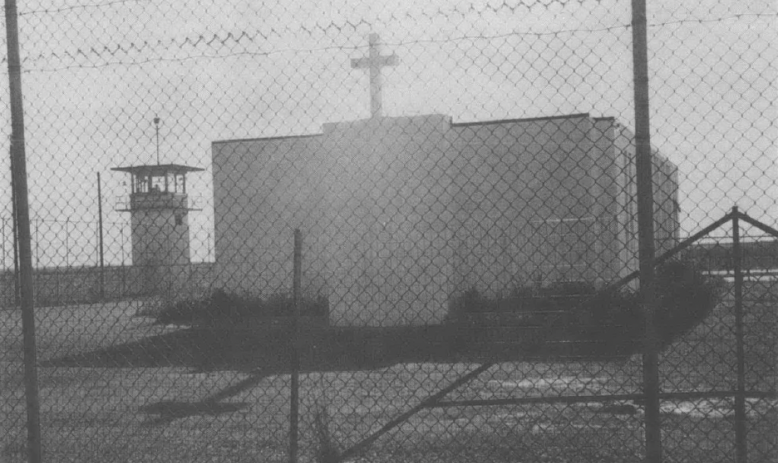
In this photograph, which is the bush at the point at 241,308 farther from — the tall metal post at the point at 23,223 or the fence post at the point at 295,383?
the tall metal post at the point at 23,223

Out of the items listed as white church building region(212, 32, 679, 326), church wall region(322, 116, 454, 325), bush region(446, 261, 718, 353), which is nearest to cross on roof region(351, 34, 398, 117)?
church wall region(322, 116, 454, 325)

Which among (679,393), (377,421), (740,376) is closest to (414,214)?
(377,421)

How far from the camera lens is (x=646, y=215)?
385 cm

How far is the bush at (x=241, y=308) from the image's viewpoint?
724 inches

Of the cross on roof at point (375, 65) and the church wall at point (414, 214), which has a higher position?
the cross on roof at point (375, 65)

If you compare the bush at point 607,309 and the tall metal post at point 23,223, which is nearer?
the tall metal post at point 23,223

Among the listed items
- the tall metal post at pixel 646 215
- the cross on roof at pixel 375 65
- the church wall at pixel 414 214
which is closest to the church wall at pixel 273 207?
the church wall at pixel 414 214

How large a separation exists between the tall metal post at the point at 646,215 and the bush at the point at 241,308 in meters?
14.3

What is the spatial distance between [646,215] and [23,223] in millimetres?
3617

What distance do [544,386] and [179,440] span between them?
16.9 feet

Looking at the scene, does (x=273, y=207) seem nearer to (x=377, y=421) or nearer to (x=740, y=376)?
(x=377, y=421)

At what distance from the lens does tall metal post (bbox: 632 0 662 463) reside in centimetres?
378

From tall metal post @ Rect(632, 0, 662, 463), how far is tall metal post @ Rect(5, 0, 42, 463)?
3526 mm

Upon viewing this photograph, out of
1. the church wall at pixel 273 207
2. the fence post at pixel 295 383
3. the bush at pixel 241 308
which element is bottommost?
the bush at pixel 241 308
